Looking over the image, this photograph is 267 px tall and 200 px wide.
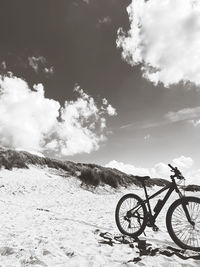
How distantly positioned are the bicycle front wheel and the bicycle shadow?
243 mm

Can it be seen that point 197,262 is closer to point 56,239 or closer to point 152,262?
point 152,262

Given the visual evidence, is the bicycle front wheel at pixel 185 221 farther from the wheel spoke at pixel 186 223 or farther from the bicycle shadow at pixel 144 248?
the bicycle shadow at pixel 144 248

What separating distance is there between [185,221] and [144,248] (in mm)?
1136

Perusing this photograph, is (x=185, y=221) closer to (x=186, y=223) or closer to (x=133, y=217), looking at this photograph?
(x=186, y=223)

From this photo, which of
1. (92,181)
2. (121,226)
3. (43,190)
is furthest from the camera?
(92,181)

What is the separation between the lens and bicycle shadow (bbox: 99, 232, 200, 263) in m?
4.60

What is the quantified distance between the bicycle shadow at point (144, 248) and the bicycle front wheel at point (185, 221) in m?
0.24

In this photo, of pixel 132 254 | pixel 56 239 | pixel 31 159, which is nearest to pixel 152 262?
pixel 132 254

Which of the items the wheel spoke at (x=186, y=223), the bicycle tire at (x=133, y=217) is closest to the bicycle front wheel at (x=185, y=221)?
the wheel spoke at (x=186, y=223)

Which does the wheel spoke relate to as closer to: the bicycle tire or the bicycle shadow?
the bicycle shadow

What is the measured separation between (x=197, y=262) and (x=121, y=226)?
2.71 m

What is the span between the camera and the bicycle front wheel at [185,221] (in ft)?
16.6

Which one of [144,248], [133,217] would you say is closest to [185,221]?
[144,248]

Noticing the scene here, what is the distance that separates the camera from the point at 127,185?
106 ft
